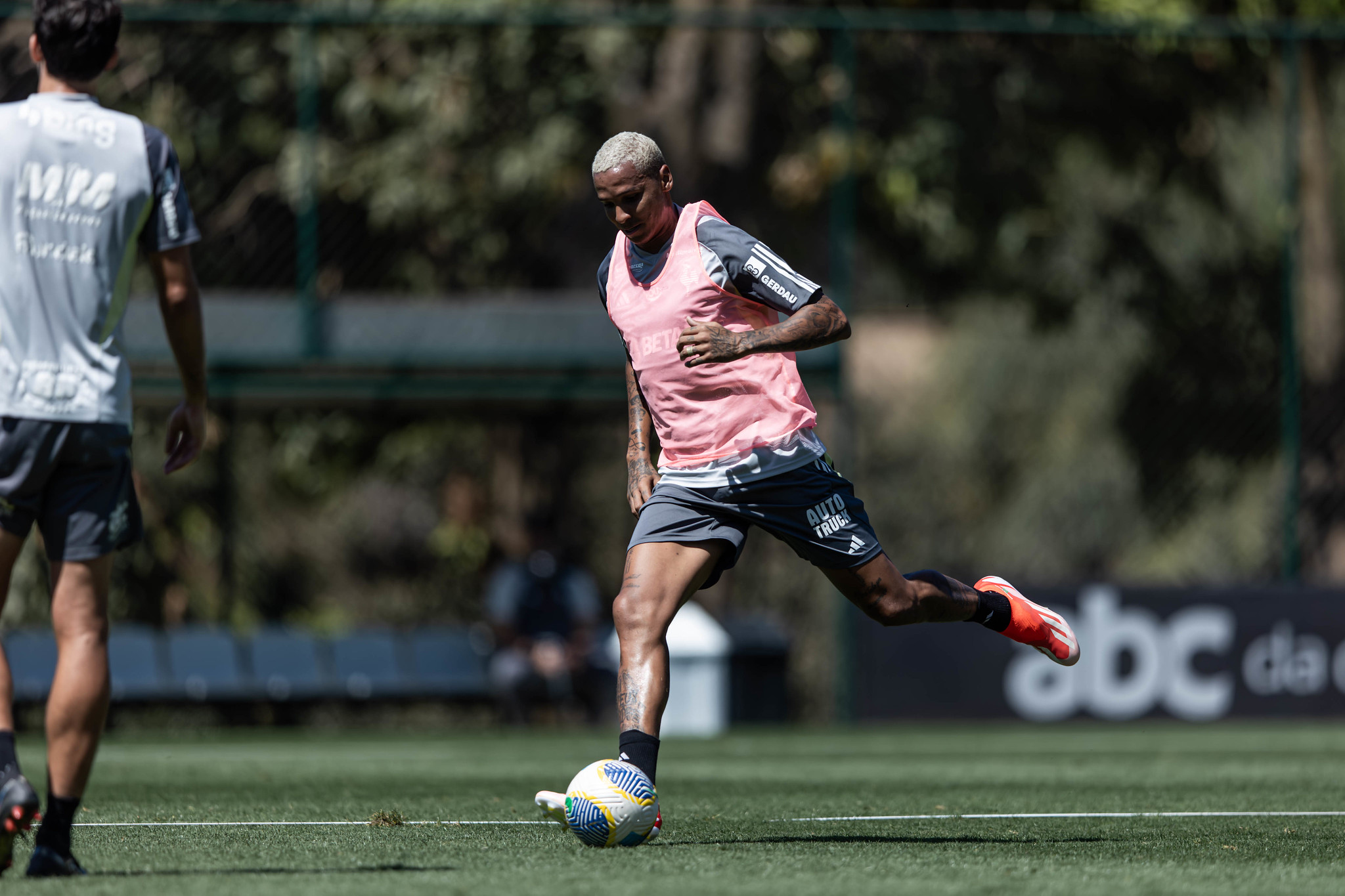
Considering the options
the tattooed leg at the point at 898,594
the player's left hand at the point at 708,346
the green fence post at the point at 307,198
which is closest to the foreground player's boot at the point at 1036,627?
the tattooed leg at the point at 898,594

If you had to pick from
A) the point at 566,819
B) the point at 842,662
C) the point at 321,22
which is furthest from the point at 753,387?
the point at 321,22

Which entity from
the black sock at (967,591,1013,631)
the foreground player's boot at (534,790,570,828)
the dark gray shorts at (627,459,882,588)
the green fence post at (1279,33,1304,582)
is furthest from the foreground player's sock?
the green fence post at (1279,33,1304,582)

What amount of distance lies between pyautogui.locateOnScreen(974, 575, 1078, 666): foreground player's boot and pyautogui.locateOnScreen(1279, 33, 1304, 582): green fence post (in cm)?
828

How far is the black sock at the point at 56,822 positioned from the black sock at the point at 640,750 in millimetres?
1601

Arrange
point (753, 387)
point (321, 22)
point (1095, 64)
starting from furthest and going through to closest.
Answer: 1. point (1095, 64)
2. point (321, 22)
3. point (753, 387)

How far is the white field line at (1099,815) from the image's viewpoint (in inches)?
244

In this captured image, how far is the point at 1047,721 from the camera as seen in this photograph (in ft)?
43.0

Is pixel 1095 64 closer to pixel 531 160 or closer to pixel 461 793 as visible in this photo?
pixel 531 160

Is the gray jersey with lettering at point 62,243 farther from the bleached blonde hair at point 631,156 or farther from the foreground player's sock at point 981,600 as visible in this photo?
the foreground player's sock at point 981,600

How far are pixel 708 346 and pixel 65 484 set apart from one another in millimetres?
1786

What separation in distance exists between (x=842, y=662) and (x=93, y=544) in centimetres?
969

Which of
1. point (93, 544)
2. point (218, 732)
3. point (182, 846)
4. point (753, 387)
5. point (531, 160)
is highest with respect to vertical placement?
point (531, 160)

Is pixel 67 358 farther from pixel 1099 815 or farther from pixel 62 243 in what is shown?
pixel 1099 815

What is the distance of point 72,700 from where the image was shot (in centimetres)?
414
